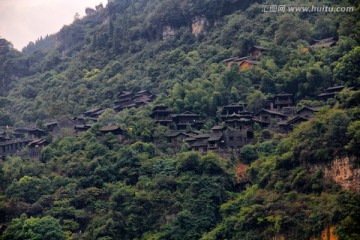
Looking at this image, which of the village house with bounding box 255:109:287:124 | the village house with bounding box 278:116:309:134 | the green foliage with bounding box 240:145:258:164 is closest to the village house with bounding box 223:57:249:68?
the village house with bounding box 255:109:287:124

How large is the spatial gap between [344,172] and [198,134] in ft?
42.6

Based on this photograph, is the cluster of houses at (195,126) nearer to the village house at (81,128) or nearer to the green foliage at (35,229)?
the village house at (81,128)

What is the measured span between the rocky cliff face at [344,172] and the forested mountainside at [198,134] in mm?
70

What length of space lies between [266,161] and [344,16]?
60.1 ft

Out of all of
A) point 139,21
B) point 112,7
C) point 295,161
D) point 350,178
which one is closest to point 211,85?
point 295,161

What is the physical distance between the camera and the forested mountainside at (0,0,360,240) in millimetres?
36062

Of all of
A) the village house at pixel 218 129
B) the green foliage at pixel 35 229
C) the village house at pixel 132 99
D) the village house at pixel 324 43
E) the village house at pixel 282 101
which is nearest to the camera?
the green foliage at pixel 35 229

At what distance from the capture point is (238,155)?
4259 cm

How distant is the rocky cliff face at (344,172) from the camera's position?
3459 cm

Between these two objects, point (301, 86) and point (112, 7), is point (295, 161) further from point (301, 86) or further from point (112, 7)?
point (112, 7)

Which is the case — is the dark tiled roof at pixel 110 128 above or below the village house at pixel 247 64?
below

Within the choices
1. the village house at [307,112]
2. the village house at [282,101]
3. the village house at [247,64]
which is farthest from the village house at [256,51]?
the village house at [307,112]

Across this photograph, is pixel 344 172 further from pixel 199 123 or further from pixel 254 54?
pixel 254 54

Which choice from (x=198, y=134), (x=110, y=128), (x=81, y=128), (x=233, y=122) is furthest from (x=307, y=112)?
(x=81, y=128)
